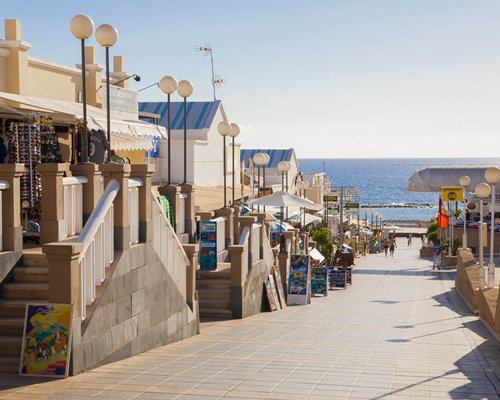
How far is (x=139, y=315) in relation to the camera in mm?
10047

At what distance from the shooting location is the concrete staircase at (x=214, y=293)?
15477 millimetres

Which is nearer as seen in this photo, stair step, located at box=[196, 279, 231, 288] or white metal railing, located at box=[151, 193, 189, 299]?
white metal railing, located at box=[151, 193, 189, 299]

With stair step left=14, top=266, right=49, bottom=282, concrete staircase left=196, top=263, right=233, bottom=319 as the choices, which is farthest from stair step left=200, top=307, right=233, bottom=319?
stair step left=14, top=266, right=49, bottom=282

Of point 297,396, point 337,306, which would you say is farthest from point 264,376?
point 337,306

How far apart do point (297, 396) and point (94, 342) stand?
2317mm

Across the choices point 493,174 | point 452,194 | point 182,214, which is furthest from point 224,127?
point 452,194

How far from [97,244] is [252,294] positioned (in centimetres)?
821

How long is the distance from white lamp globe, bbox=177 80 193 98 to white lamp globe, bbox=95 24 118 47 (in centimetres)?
464

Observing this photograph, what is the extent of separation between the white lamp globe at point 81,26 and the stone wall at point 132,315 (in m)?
2.94

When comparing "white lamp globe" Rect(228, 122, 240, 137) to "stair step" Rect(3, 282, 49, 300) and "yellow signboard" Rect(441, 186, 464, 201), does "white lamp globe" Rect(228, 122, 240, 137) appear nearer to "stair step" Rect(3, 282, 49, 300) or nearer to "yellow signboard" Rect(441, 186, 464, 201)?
"stair step" Rect(3, 282, 49, 300)

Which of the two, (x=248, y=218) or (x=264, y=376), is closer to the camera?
(x=264, y=376)

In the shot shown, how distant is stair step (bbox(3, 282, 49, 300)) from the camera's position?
9031 millimetres

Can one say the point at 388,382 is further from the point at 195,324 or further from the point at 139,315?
the point at 195,324

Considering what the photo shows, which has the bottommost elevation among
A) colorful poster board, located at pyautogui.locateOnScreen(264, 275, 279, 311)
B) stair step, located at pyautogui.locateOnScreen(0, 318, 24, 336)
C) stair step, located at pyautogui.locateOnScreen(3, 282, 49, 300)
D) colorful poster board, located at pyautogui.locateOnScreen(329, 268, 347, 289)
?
colorful poster board, located at pyautogui.locateOnScreen(329, 268, 347, 289)
